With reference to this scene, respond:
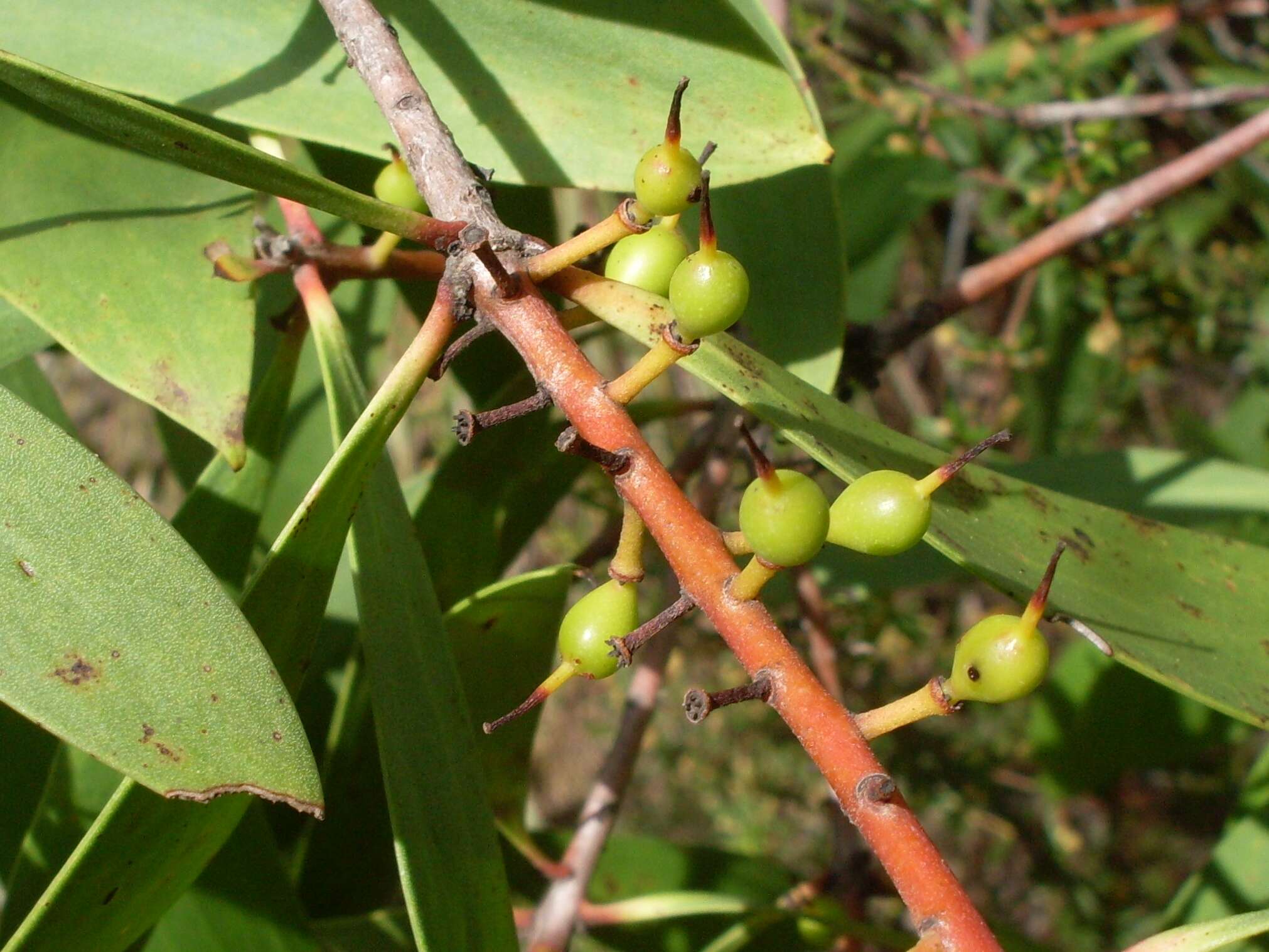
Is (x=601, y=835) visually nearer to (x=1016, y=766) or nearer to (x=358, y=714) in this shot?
(x=358, y=714)

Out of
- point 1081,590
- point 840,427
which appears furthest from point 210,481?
point 1081,590

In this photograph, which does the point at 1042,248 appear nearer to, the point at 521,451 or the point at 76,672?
the point at 521,451

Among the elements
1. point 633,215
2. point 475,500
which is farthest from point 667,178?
point 475,500

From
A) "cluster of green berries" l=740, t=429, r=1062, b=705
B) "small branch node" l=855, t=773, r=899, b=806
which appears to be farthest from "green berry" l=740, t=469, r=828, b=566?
"small branch node" l=855, t=773, r=899, b=806

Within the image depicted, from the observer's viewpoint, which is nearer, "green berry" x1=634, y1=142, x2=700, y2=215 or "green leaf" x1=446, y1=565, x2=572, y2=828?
"green berry" x1=634, y1=142, x2=700, y2=215

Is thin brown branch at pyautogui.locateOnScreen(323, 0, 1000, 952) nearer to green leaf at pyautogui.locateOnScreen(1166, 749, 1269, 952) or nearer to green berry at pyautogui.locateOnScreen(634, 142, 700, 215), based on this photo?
green berry at pyautogui.locateOnScreen(634, 142, 700, 215)

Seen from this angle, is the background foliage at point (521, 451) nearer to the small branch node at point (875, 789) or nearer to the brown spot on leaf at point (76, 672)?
the brown spot on leaf at point (76, 672)
